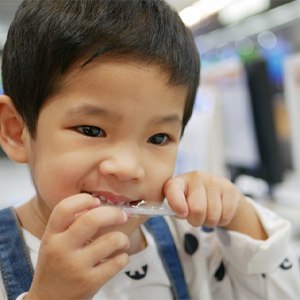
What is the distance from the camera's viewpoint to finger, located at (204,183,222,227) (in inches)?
20.8

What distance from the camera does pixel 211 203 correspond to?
0.54 meters

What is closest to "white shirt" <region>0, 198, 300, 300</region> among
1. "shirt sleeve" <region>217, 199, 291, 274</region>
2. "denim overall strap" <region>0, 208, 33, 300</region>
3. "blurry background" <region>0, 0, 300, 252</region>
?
"shirt sleeve" <region>217, 199, 291, 274</region>

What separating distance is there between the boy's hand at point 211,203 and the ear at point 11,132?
18 cm

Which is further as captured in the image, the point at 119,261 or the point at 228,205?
the point at 228,205

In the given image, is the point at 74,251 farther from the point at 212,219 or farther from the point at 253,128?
the point at 253,128

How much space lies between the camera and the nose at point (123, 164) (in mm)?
441

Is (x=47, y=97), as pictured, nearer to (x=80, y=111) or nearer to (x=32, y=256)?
(x=80, y=111)

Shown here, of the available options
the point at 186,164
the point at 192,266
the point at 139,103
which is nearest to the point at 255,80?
the point at 186,164

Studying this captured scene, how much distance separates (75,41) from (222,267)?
1.30 feet

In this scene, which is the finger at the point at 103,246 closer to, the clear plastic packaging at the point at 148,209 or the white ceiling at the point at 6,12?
the clear plastic packaging at the point at 148,209

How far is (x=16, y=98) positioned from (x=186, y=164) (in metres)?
0.77

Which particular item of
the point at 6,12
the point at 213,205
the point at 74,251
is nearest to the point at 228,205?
the point at 213,205

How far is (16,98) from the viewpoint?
1.63ft

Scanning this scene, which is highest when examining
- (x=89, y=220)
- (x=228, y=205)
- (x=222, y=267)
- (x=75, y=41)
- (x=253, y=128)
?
(x=75, y=41)
